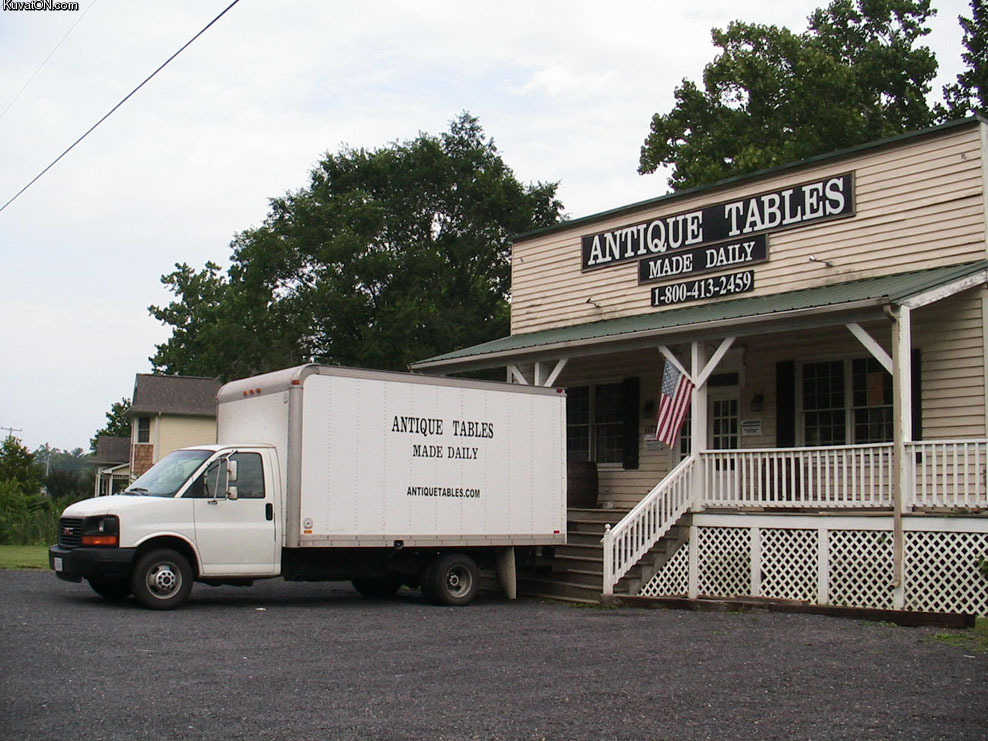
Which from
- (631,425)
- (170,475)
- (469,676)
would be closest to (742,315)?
(631,425)

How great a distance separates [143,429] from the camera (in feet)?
171

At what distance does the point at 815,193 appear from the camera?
17750mm

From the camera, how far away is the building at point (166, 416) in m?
51.0

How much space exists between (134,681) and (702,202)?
Result: 536 inches

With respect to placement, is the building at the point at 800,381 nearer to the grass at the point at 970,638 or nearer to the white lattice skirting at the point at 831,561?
the white lattice skirting at the point at 831,561

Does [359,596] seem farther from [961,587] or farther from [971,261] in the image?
[971,261]

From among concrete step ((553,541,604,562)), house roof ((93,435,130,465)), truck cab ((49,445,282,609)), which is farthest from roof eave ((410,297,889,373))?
house roof ((93,435,130,465))

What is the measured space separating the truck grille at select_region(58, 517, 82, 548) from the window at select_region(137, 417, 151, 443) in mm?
38973

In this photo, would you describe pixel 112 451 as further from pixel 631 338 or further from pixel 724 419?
pixel 631 338

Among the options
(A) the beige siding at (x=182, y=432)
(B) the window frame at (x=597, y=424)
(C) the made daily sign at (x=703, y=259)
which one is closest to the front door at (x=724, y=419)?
(B) the window frame at (x=597, y=424)

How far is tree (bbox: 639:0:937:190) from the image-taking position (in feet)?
118

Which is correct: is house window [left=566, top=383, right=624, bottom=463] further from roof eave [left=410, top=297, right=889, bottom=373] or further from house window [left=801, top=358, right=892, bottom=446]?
house window [left=801, top=358, right=892, bottom=446]

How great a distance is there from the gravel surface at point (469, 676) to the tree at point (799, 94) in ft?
81.0

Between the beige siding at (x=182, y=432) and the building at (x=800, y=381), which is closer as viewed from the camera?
the building at (x=800, y=381)
